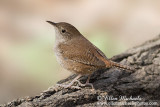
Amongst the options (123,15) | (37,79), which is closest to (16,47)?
(37,79)

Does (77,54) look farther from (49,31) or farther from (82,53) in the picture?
(49,31)

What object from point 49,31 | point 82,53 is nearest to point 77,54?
point 82,53

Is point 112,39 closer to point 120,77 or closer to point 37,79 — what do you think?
point 37,79

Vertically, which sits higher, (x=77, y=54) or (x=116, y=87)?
(x=77, y=54)

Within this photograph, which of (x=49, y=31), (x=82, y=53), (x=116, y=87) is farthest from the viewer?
(x=49, y=31)

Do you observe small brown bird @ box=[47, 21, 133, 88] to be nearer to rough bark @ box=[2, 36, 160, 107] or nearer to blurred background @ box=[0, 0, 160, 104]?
rough bark @ box=[2, 36, 160, 107]

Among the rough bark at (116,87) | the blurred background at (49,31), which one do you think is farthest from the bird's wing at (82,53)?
the blurred background at (49,31)

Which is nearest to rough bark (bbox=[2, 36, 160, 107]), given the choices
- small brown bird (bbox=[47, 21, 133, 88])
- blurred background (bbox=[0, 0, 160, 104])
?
small brown bird (bbox=[47, 21, 133, 88])
